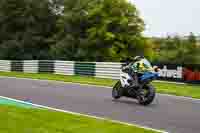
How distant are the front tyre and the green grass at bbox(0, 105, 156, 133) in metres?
3.26

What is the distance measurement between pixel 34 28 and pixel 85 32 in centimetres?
730

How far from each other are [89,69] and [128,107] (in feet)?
48.3

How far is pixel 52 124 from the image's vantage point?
28.8ft

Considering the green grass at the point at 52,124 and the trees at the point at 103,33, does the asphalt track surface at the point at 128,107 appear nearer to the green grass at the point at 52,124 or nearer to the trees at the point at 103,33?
the green grass at the point at 52,124

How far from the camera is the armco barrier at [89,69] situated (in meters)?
21.3

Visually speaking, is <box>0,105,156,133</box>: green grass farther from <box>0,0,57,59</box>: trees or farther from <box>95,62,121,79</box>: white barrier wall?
<box>0,0,57,59</box>: trees

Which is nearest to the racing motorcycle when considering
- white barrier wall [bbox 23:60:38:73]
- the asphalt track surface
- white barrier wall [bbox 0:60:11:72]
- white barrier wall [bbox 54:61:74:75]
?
the asphalt track surface

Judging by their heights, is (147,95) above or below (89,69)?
below

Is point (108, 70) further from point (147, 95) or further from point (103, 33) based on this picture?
point (103, 33)

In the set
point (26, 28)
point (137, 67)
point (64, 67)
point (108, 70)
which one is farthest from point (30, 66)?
point (137, 67)

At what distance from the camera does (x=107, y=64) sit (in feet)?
83.6

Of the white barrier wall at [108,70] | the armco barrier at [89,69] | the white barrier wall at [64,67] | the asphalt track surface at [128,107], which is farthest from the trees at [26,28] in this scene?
the asphalt track surface at [128,107]

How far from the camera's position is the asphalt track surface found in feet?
32.2

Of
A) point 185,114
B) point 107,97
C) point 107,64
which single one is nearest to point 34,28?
point 107,64
